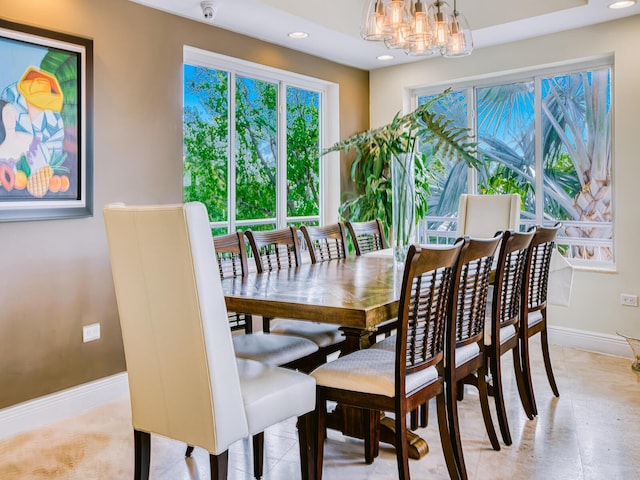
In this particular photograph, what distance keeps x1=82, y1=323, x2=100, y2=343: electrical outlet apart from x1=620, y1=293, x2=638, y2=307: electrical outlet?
3.64 m

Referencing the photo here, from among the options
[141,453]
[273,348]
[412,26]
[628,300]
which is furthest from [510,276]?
[628,300]

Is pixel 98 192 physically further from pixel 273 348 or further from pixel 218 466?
pixel 218 466

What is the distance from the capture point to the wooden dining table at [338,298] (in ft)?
6.41

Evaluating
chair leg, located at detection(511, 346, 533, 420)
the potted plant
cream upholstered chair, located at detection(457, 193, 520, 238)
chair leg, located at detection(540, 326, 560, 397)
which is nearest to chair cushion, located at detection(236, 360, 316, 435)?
chair leg, located at detection(511, 346, 533, 420)

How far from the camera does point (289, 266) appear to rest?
3.24m

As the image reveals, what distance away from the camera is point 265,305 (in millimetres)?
2092

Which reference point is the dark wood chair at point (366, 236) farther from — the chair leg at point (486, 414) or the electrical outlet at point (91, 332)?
the electrical outlet at point (91, 332)

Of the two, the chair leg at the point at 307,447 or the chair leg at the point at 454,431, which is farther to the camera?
the chair leg at the point at 454,431

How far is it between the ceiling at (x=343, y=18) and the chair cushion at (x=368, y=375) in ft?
8.20

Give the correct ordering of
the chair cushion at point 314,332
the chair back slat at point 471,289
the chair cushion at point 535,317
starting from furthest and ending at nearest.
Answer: the chair cushion at point 535,317
the chair cushion at point 314,332
the chair back slat at point 471,289

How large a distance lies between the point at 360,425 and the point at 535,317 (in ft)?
4.03

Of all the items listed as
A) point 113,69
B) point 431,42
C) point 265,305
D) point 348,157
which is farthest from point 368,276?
point 348,157

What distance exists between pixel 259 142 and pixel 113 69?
1.44 meters

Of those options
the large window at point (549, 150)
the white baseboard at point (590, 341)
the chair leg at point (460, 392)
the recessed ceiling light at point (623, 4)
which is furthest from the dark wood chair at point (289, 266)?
the recessed ceiling light at point (623, 4)
